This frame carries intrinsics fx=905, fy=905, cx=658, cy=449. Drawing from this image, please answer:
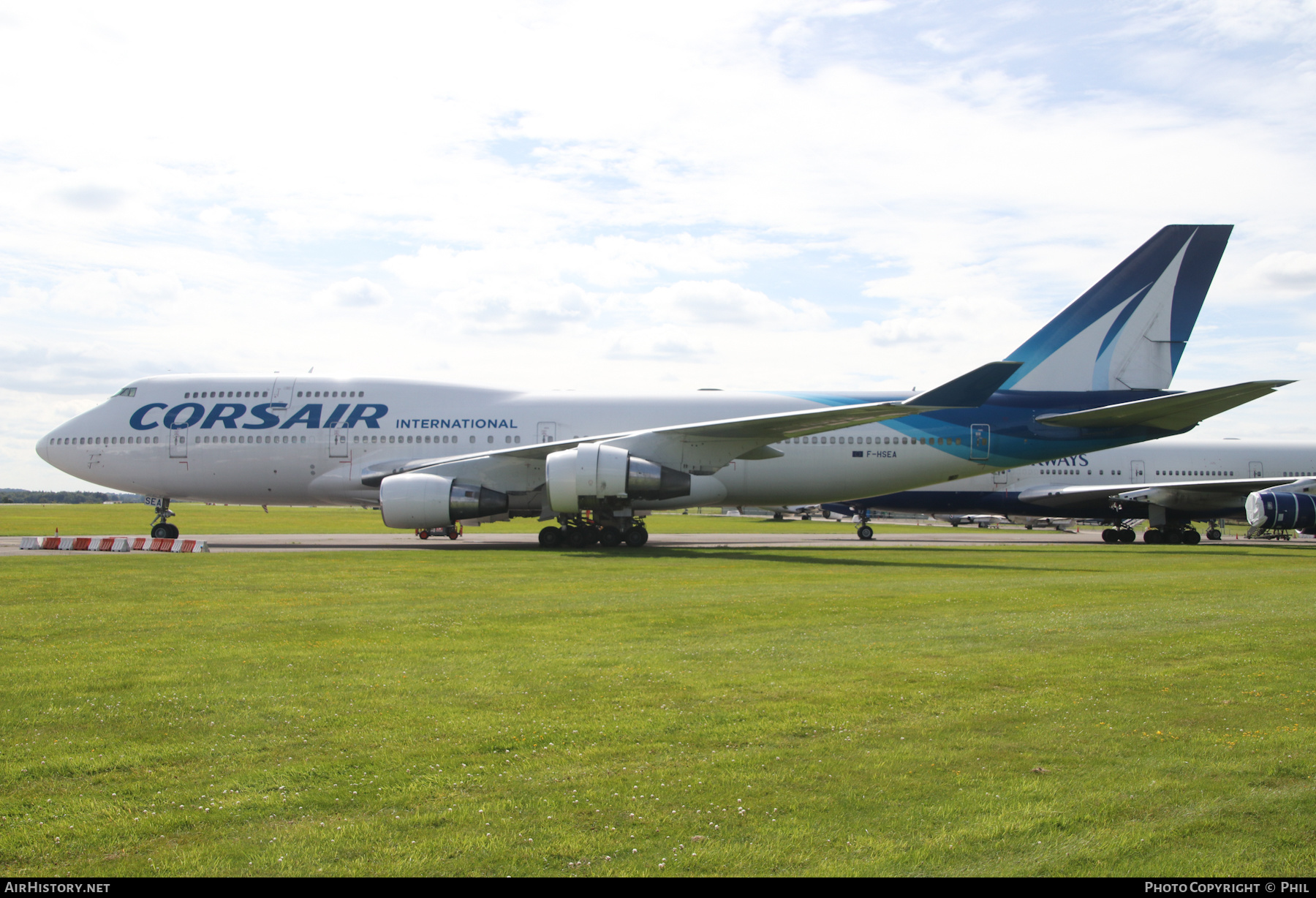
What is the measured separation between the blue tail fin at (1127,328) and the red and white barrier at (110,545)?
857 inches

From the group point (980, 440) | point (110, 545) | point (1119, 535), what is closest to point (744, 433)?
point (980, 440)

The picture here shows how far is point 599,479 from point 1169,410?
14.5 metres

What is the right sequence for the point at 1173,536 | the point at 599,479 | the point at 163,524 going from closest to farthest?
1. the point at 599,479
2. the point at 163,524
3. the point at 1173,536

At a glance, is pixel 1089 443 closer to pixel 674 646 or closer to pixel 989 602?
pixel 989 602

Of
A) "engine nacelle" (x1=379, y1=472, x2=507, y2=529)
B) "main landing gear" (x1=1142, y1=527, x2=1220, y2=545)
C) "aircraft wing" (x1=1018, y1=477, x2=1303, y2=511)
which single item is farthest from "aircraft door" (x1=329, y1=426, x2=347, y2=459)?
"main landing gear" (x1=1142, y1=527, x2=1220, y2=545)

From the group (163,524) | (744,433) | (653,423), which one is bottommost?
(163,524)

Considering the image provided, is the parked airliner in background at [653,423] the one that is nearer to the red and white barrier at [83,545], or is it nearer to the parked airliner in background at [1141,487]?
the red and white barrier at [83,545]

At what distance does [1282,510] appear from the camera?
30.3m

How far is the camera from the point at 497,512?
2331 cm

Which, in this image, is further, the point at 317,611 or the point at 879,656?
the point at 317,611

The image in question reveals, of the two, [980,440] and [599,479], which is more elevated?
[980,440]

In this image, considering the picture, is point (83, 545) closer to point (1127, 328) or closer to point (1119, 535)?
point (1127, 328)
